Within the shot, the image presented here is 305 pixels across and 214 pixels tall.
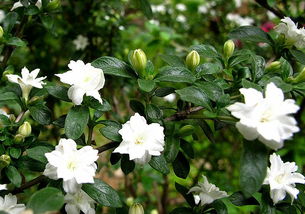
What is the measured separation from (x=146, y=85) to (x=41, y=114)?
23 centimetres

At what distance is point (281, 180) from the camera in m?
0.82

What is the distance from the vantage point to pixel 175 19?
2420mm

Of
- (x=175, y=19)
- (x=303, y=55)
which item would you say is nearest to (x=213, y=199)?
(x=303, y=55)

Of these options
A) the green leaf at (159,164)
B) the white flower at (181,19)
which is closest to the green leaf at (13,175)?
the green leaf at (159,164)

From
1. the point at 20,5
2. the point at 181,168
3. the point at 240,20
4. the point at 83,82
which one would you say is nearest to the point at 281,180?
the point at 181,168

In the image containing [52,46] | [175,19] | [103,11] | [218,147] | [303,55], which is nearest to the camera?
[303,55]

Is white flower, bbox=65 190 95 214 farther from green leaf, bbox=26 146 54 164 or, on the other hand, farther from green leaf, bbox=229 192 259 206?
green leaf, bbox=229 192 259 206

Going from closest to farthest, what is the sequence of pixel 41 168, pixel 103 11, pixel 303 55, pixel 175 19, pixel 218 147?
pixel 41 168 → pixel 303 55 → pixel 103 11 → pixel 218 147 → pixel 175 19

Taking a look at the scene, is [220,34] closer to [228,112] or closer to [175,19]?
[175,19]

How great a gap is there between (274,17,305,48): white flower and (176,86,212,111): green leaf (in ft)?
1.00

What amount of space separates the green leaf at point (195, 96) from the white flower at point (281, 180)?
0.18 meters

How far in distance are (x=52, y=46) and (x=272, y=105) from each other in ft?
4.58

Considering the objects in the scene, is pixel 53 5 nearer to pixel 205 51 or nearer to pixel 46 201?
pixel 205 51

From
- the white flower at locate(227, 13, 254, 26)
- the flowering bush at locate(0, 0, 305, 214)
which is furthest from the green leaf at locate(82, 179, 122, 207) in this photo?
the white flower at locate(227, 13, 254, 26)
